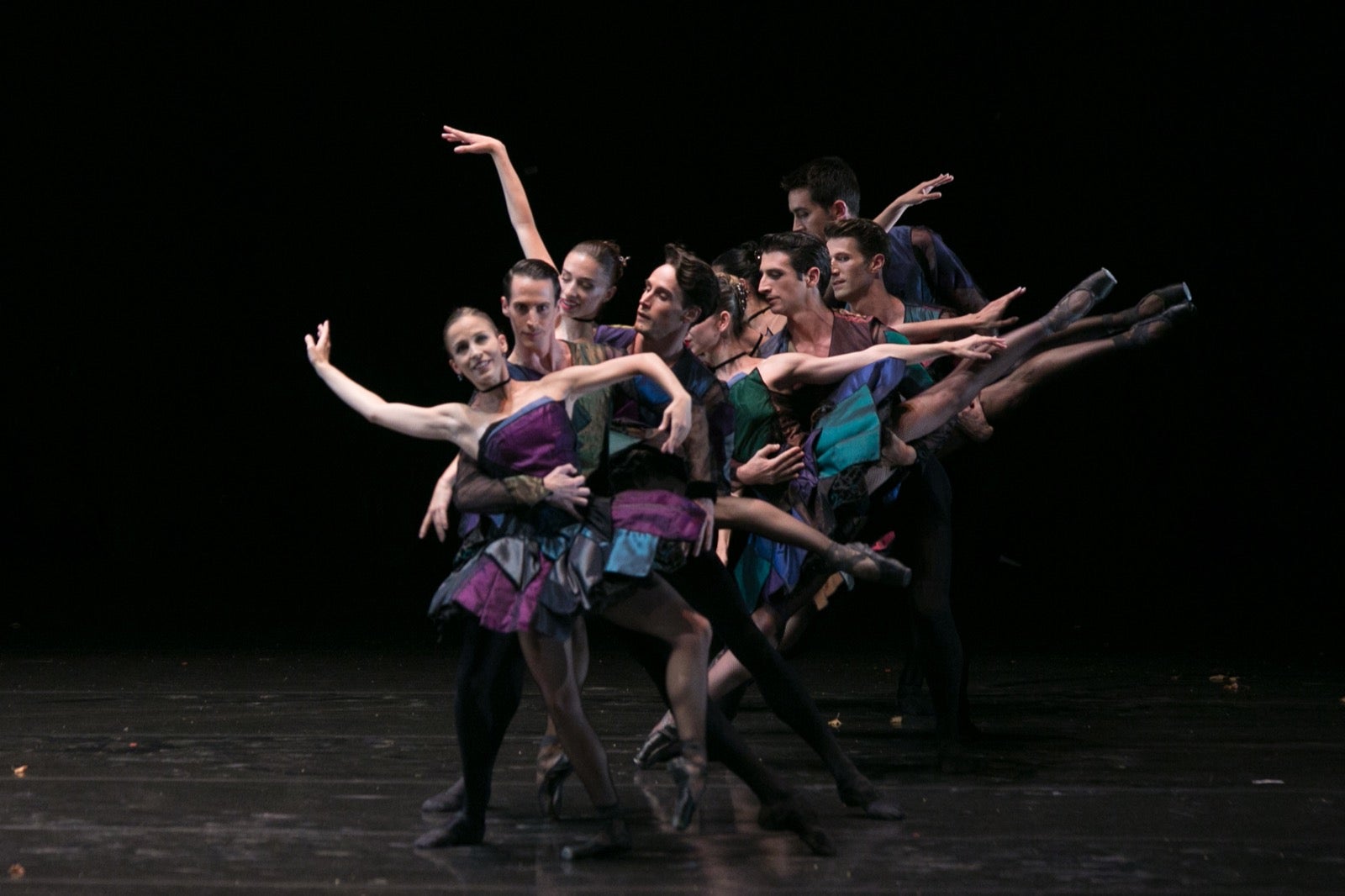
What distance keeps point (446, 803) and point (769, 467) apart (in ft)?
2.85

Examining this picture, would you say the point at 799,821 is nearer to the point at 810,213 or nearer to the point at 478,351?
the point at 478,351

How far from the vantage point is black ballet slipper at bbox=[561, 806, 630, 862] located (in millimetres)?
2662

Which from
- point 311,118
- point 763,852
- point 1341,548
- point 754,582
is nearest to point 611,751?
point 754,582

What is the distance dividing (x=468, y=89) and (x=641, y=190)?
795 millimetres

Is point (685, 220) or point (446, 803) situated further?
point (685, 220)

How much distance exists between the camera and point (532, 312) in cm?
300

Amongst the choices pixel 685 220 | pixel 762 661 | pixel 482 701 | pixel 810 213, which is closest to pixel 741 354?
pixel 810 213

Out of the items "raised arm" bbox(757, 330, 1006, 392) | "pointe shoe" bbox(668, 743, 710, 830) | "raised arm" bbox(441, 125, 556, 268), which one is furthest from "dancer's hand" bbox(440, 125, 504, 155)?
"pointe shoe" bbox(668, 743, 710, 830)

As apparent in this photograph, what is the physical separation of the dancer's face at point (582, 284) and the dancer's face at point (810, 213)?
→ 0.95 metres

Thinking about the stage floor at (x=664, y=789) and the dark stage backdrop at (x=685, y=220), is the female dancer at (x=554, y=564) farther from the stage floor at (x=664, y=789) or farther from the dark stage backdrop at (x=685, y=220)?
the dark stage backdrop at (x=685, y=220)

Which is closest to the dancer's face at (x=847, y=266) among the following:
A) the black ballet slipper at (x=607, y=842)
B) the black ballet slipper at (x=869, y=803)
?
the black ballet slipper at (x=869, y=803)

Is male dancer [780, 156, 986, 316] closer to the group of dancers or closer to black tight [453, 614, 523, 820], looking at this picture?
the group of dancers

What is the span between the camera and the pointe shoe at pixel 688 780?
2666 millimetres

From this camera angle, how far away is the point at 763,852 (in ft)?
8.88
